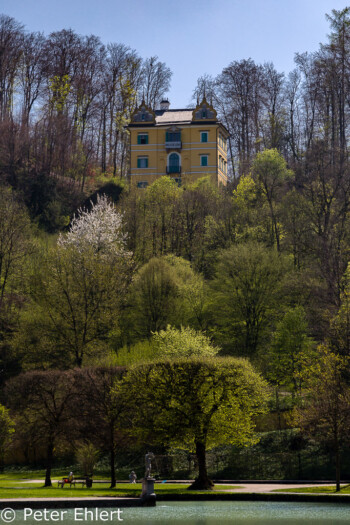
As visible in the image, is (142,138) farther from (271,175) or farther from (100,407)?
(100,407)

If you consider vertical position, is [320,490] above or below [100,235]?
below

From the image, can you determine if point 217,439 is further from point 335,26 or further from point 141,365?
point 335,26

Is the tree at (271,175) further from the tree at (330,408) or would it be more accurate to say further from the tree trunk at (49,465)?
the tree trunk at (49,465)

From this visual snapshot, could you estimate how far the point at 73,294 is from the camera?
6222cm

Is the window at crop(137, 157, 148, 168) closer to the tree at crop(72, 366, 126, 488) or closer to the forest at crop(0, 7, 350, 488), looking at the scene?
the forest at crop(0, 7, 350, 488)

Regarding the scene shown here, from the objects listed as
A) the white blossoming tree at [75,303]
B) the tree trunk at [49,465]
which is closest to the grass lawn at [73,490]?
the tree trunk at [49,465]

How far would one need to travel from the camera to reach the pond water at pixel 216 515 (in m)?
29.5

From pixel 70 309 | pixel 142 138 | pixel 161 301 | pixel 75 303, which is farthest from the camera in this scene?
pixel 142 138

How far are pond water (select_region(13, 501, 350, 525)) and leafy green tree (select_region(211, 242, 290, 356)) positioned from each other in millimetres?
29605

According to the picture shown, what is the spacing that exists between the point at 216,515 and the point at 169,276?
3570 cm

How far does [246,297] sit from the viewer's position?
64.8 metres

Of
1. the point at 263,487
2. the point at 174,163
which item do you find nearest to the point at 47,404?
the point at 263,487
